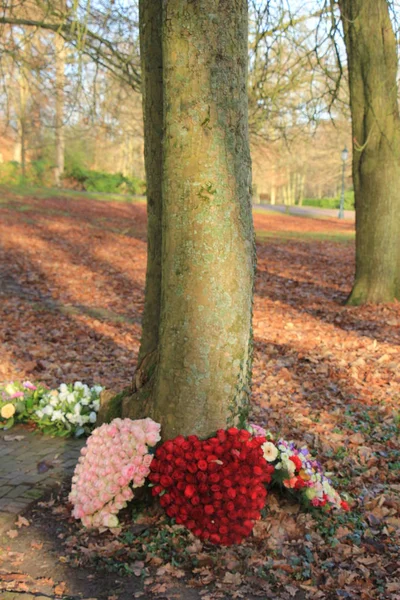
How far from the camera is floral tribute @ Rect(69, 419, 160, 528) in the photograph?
3.45 metres

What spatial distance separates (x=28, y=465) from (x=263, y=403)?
2509mm

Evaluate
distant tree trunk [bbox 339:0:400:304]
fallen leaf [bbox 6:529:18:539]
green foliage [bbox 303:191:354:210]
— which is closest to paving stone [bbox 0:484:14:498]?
fallen leaf [bbox 6:529:18:539]

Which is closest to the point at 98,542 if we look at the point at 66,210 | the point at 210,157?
the point at 210,157

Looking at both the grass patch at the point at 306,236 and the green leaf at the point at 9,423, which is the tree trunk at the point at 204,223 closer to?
the green leaf at the point at 9,423

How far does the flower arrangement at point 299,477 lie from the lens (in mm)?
3539

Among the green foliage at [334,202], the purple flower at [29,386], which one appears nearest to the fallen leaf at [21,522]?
the purple flower at [29,386]

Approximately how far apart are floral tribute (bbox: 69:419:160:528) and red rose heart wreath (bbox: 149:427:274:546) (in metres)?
0.10

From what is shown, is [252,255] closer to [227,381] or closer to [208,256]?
[208,256]

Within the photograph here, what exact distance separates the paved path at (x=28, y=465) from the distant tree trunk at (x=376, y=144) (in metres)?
6.25

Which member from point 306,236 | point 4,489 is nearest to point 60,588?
point 4,489

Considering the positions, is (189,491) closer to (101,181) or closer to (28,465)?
(28,465)

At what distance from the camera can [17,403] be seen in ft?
17.6

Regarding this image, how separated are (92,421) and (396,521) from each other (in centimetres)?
254

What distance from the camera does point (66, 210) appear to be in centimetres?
2161
